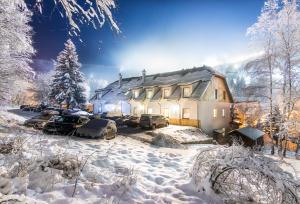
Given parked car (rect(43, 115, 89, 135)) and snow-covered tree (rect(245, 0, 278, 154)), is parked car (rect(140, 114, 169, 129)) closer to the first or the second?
parked car (rect(43, 115, 89, 135))

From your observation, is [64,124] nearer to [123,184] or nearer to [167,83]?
[123,184]

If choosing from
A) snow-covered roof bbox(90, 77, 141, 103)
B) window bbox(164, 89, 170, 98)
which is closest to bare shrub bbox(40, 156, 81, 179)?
window bbox(164, 89, 170, 98)

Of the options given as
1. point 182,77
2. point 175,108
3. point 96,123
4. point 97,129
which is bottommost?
point 97,129

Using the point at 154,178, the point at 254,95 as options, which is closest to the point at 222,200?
the point at 154,178

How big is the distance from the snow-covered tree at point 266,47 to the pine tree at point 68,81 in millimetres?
32507

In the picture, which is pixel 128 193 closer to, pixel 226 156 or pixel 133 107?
pixel 226 156

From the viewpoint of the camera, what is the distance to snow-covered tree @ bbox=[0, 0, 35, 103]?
12162mm

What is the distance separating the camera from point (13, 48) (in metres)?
14.3

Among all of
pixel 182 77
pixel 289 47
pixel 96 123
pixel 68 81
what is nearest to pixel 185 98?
pixel 182 77

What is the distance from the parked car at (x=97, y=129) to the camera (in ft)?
50.8

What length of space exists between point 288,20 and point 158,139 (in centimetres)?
1510

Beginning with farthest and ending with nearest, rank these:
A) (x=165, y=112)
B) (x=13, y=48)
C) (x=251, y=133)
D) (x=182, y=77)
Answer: (x=182, y=77) → (x=165, y=112) → (x=251, y=133) → (x=13, y=48)

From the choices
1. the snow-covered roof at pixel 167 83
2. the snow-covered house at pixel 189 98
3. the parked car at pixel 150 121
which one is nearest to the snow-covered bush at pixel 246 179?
the parked car at pixel 150 121

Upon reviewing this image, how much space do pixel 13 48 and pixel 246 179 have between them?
15.4 metres
